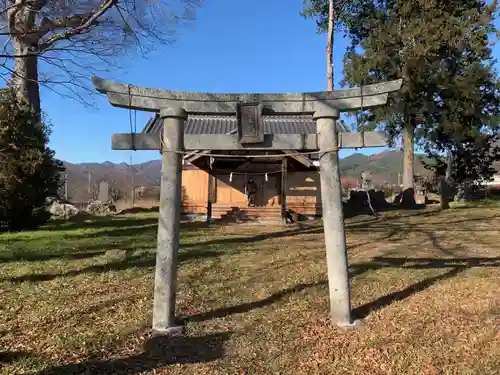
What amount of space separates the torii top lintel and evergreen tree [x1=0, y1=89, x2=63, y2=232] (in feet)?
31.8

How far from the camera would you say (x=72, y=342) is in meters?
→ 4.82

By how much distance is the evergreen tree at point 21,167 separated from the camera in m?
13.2

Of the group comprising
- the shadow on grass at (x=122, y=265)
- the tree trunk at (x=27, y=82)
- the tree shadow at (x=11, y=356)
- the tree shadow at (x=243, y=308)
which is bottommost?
the tree shadow at (x=11, y=356)

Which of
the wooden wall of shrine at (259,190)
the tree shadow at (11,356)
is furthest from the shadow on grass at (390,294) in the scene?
the wooden wall of shrine at (259,190)

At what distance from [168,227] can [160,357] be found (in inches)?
57.1

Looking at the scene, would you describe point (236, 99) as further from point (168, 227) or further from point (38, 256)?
point (38, 256)

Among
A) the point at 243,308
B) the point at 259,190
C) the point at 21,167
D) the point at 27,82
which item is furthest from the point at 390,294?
the point at 27,82

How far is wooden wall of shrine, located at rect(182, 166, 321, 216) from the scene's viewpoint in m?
19.4

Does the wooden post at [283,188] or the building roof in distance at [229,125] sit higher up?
the building roof in distance at [229,125]

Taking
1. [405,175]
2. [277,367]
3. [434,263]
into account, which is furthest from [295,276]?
[405,175]

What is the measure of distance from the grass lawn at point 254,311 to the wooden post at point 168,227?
28 centimetres

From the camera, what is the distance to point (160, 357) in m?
4.57

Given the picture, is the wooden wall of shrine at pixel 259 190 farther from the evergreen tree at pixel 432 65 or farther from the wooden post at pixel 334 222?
the wooden post at pixel 334 222

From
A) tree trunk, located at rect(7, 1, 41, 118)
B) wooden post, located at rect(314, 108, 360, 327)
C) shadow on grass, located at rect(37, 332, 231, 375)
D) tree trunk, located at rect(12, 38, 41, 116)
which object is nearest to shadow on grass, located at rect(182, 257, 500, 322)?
wooden post, located at rect(314, 108, 360, 327)
